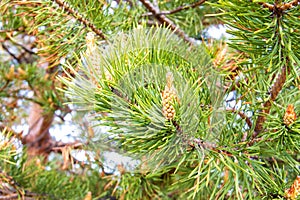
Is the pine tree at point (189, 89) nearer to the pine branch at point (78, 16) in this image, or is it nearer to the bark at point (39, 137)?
the pine branch at point (78, 16)

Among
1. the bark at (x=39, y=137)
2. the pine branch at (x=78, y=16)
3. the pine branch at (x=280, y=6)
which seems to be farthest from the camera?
the bark at (x=39, y=137)

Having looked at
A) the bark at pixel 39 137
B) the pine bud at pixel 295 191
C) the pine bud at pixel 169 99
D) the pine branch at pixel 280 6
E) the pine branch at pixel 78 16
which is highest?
the pine branch at pixel 280 6

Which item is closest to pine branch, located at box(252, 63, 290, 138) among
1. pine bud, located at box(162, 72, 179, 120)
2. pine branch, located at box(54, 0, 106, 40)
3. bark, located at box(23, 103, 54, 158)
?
pine bud, located at box(162, 72, 179, 120)

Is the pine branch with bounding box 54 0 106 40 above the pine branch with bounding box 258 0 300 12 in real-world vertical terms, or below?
below

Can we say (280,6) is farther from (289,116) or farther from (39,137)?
(39,137)

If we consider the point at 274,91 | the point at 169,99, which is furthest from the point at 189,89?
the point at 274,91

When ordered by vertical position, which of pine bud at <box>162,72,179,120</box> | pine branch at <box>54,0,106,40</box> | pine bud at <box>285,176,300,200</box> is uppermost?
pine branch at <box>54,0,106,40</box>

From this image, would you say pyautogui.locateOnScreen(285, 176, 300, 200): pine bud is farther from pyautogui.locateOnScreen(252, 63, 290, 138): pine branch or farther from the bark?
the bark

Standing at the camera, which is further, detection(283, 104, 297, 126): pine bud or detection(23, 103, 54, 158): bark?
detection(23, 103, 54, 158): bark

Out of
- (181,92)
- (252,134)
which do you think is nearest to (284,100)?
(252,134)

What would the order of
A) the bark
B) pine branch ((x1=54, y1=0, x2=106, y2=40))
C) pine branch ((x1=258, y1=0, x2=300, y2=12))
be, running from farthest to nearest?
the bark
pine branch ((x1=54, y1=0, x2=106, y2=40))
pine branch ((x1=258, y1=0, x2=300, y2=12))

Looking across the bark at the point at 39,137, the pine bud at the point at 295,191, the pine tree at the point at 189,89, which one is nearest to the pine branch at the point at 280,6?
the pine tree at the point at 189,89
